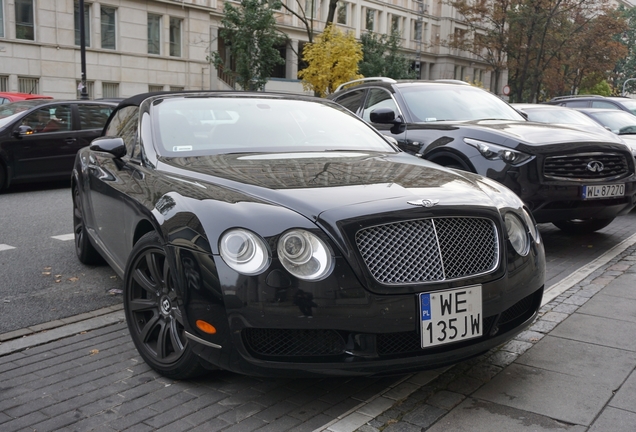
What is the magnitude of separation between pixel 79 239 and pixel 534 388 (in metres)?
4.38

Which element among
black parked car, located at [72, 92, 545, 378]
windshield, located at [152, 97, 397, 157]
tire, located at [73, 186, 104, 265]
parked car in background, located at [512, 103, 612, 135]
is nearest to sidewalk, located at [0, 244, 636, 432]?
black parked car, located at [72, 92, 545, 378]

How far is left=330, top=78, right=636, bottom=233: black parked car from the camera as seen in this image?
6.51 metres

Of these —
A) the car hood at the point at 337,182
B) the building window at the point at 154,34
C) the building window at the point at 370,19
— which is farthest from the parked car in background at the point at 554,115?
the building window at the point at 370,19

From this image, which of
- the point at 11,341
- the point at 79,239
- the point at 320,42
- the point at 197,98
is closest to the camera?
the point at 11,341

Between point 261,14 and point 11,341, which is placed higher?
point 261,14

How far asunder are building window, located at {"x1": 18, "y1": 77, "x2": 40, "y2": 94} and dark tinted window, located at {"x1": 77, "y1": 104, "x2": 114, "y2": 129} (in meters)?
22.4

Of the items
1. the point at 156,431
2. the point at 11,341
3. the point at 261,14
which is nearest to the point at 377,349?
the point at 156,431

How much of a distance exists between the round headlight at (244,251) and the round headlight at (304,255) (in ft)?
0.26

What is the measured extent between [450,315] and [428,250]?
305 mm

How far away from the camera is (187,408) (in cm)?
333

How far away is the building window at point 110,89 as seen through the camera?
36.6m

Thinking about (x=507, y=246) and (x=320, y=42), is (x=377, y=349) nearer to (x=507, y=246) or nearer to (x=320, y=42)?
(x=507, y=246)

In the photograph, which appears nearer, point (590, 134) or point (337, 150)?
point (337, 150)

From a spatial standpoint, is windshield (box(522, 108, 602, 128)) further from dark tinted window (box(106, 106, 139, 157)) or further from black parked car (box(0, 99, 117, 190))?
black parked car (box(0, 99, 117, 190))
